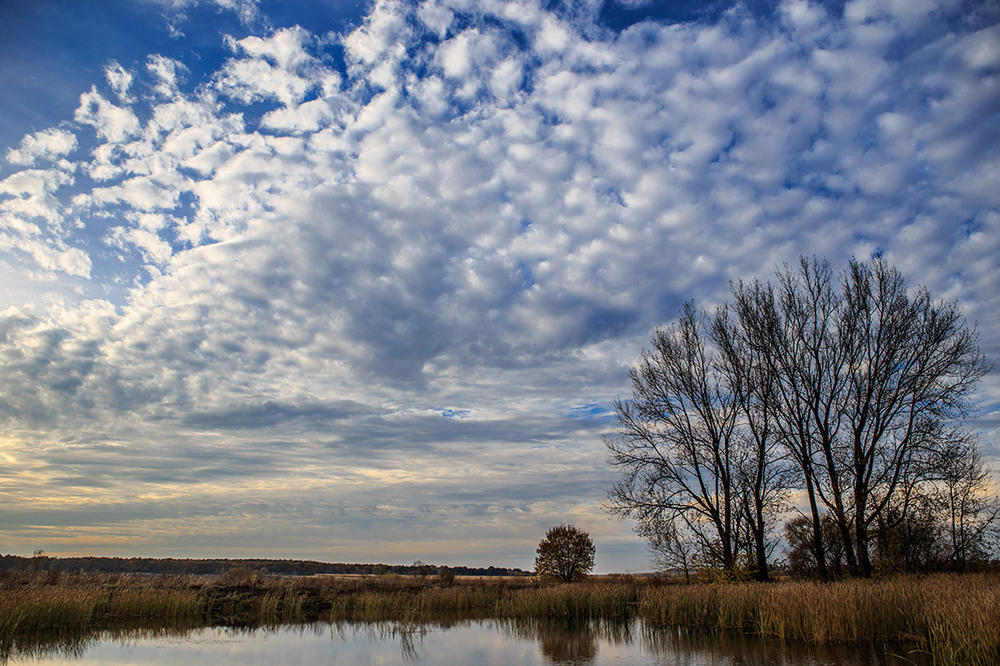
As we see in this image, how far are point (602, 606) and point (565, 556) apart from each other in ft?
73.8

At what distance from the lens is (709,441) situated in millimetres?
22469

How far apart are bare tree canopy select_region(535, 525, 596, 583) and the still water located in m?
25.7

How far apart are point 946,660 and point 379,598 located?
64.8 feet

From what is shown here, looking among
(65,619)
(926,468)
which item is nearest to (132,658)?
(65,619)

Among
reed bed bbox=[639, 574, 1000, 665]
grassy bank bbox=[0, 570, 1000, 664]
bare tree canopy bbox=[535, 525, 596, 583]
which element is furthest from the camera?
bare tree canopy bbox=[535, 525, 596, 583]

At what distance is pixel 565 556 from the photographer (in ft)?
144

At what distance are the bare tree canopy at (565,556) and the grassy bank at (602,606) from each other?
43.7 ft

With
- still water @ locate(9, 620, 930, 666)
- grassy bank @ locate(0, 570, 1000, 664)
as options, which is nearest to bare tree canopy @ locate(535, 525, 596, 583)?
grassy bank @ locate(0, 570, 1000, 664)

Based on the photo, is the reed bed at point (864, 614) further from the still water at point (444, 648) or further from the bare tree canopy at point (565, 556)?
the bare tree canopy at point (565, 556)

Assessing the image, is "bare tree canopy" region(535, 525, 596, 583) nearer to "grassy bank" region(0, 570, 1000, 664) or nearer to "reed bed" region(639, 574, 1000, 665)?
"grassy bank" region(0, 570, 1000, 664)

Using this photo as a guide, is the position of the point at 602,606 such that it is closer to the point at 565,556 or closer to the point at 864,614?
the point at 864,614

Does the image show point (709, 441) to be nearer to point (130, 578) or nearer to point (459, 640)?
point (459, 640)

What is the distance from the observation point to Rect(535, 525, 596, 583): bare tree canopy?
43562 millimetres

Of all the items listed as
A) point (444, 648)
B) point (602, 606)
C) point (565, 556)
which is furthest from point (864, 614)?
point (565, 556)
